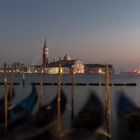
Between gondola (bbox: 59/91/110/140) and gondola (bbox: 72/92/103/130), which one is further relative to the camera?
gondola (bbox: 72/92/103/130)

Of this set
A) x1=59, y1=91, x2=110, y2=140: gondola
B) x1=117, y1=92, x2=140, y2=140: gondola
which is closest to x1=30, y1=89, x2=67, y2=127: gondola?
x1=59, y1=91, x2=110, y2=140: gondola

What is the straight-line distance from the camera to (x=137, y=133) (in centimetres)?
2383

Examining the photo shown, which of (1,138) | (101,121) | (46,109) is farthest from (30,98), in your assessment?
(1,138)

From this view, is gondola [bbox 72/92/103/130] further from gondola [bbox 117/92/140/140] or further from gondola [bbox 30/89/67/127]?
gondola [bbox 30/89/67/127]

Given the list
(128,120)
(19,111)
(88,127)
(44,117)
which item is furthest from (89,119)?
(19,111)

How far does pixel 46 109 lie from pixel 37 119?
162 inches

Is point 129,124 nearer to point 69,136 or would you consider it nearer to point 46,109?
point 69,136

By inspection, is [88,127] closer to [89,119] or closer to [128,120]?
[89,119]

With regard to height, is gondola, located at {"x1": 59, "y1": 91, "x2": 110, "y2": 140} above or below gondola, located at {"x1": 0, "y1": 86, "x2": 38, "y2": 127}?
below

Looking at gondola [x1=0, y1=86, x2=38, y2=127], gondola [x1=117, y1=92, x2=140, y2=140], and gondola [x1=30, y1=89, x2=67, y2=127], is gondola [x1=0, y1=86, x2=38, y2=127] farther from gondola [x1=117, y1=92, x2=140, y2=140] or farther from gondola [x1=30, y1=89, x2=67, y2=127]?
gondola [x1=117, y1=92, x2=140, y2=140]

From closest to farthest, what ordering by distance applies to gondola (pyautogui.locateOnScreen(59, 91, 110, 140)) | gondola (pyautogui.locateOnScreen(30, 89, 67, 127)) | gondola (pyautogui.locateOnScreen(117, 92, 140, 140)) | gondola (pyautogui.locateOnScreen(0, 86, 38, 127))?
gondola (pyautogui.locateOnScreen(59, 91, 110, 140)) → gondola (pyautogui.locateOnScreen(117, 92, 140, 140)) → gondola (pyautogui.locateOnScreen(30, 89, 67, 127)) → gondola (pyautogui.locateOnScreen(0, 86, 38, 127))

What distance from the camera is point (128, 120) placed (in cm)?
2634

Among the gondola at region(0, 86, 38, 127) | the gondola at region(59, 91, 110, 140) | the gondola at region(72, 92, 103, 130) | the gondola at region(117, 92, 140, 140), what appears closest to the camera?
the gondola at region(59, 91, 110, 140)

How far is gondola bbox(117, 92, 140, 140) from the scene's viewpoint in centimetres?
2372
